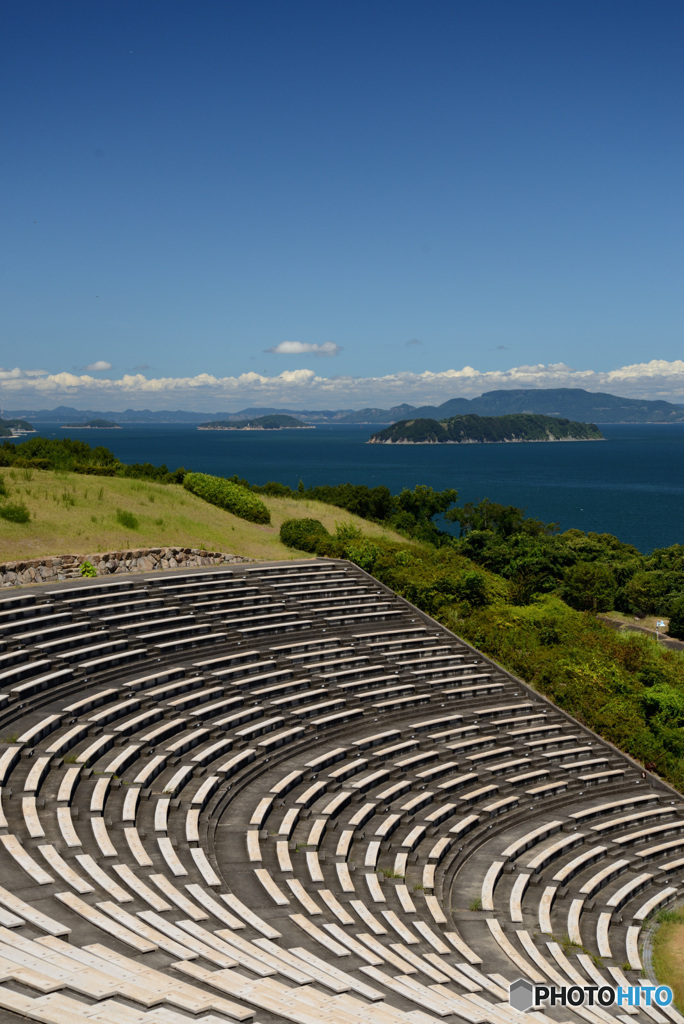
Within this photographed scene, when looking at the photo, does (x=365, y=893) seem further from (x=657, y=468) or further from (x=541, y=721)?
(x=657, y=468)

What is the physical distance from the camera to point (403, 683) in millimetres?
27375

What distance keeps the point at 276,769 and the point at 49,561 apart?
15.2 metres

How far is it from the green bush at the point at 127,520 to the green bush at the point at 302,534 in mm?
8679

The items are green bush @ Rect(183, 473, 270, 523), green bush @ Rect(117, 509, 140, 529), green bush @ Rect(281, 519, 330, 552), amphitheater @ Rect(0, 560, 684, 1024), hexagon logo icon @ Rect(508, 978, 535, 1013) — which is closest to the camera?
amphitheater @ Rect(0, 560, 684, 1024)

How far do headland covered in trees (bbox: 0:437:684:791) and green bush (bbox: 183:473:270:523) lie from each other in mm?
99

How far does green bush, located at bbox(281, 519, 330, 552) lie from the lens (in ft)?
133

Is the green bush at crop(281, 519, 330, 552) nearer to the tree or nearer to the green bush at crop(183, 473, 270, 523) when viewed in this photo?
the green bush at crop(183, 473, 270, 523)

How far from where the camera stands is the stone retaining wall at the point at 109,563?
29.1 metres

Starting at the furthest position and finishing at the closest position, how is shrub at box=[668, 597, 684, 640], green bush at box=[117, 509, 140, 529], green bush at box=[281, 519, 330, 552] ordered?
shrub at box=[668, 597, 684, 640] < green bush at box=[281, 519, 330, 552] < green bush at box=[117, 509, 140, 529]

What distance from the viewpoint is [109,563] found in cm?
3198

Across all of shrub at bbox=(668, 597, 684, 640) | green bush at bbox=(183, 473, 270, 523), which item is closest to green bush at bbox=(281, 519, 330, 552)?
green bush at bbox=(183, 473, 270, 523)

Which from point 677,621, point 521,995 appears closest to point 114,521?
point 521,995

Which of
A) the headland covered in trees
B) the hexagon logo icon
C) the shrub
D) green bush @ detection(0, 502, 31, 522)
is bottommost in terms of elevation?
the shrub

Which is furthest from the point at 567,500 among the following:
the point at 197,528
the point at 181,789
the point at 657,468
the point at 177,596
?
the point at 181,789
